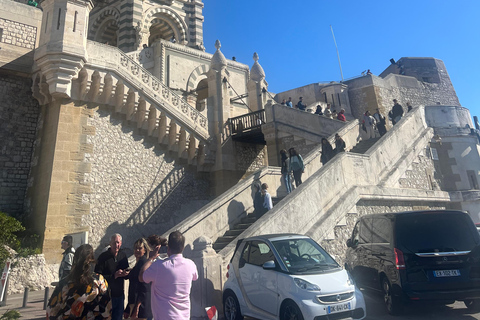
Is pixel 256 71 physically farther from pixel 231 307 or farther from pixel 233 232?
pixel 231 307

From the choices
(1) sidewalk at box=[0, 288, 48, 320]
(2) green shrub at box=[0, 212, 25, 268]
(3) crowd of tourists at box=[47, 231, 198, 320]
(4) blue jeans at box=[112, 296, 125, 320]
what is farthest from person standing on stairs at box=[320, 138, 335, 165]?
(2) green shrub at box=[0, 212, 25, 268]

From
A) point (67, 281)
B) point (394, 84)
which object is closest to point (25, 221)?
point (67, 281)

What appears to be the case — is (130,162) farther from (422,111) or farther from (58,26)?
(422,111)

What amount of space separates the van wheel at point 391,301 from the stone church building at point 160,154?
85.0 inches

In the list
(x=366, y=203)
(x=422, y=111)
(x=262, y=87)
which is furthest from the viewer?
(x=262, y=87)

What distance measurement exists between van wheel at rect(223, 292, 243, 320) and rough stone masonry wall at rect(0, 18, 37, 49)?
42.7ft

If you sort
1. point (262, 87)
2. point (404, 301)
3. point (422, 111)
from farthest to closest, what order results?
point (262, 87) < point (422, 111) < point (404, 301)

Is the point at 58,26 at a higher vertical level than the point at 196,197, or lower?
higher

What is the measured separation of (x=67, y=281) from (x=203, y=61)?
2012cm

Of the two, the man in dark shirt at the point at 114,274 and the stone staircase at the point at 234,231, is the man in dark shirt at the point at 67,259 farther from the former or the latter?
the stone staircase at the point at 234,231

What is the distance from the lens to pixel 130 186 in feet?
43.6

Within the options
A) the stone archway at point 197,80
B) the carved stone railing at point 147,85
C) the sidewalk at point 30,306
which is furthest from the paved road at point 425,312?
the stone archway at point 197,80

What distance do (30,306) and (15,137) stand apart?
7531 millimetres

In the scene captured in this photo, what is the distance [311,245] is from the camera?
541cm
